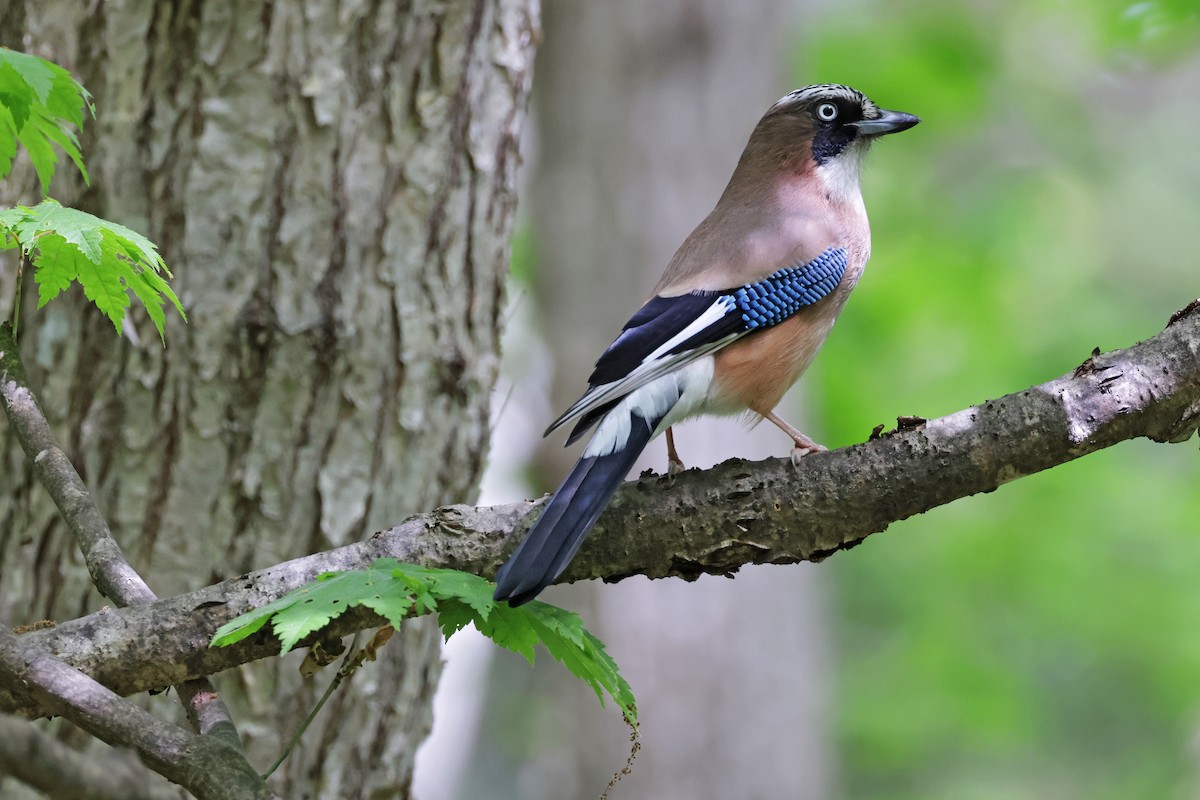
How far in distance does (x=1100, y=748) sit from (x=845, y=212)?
40.9ft

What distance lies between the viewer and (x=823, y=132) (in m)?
4.73

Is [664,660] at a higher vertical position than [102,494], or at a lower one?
lower

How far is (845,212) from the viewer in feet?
14.7

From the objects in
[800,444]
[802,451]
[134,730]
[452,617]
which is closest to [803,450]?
[802,451]

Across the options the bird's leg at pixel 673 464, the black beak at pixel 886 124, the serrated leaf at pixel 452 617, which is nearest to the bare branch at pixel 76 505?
the serrated leaf at pixel 452 617

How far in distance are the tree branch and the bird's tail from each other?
137mm

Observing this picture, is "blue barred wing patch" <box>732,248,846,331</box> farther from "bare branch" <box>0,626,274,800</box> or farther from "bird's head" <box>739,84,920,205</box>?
"bare branch" <box>0,626,274,800</box>

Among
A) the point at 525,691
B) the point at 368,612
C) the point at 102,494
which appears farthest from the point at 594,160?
the point at 525,691

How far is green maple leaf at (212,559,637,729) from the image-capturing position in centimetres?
243

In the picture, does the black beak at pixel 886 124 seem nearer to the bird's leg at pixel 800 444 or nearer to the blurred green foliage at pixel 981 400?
the bird's leg at pixel 800 444

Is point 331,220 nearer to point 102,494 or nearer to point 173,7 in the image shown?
point 173,7

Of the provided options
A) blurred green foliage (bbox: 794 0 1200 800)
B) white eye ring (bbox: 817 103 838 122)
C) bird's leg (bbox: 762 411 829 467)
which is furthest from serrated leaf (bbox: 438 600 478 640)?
blurred green foliage (bbox: 794 0 1200 800)

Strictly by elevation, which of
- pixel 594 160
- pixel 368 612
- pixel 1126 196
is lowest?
pixel 1126 196

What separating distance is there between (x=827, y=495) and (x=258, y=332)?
1.94 m
